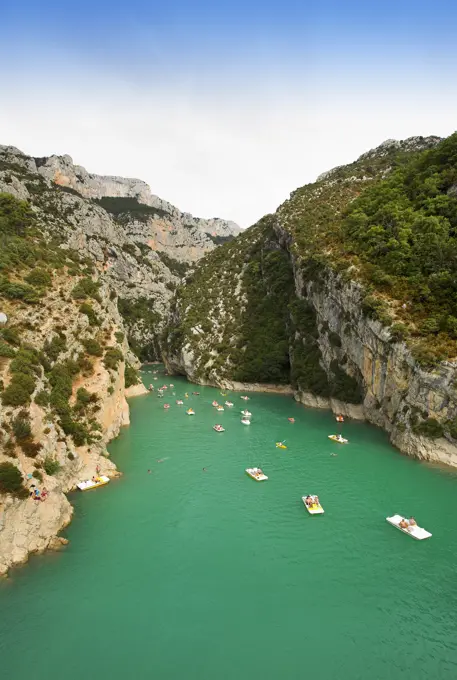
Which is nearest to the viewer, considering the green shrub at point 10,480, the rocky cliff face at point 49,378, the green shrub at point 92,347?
the green shrub at point 10,480

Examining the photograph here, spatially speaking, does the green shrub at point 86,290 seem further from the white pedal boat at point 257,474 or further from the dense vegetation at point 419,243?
the dense vegetation at point 419,243

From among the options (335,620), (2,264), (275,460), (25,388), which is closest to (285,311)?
(275,460)

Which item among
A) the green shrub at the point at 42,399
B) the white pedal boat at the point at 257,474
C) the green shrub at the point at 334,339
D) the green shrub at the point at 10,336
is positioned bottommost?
the white pedal boat at the point at 257,474

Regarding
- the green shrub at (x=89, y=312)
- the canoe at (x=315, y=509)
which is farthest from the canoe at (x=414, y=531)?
the green shrub at (x=89, y=312)

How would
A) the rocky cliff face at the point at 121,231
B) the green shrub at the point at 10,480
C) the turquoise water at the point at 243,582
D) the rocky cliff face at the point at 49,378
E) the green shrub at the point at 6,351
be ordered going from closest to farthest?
the turquoise water at the point at 243,582
the green shrub at the point at 10,480
the rocky cliff face at the point at 49,378
the green shrub at the point at 6,351
the rocky cliff face at the point at 121,231

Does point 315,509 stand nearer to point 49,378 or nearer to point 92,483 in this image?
point 92,483

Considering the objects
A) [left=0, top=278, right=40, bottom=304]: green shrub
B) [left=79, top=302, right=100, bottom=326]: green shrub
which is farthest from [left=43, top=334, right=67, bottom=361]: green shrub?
[left=79, top=302, right=100, bottom=326]: green shrub

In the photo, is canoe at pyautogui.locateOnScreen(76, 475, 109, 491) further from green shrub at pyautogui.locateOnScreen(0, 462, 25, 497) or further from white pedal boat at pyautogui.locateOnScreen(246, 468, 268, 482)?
white pedal boat at pyautogui.locateOnScreen(246, 468, 268, 482)
